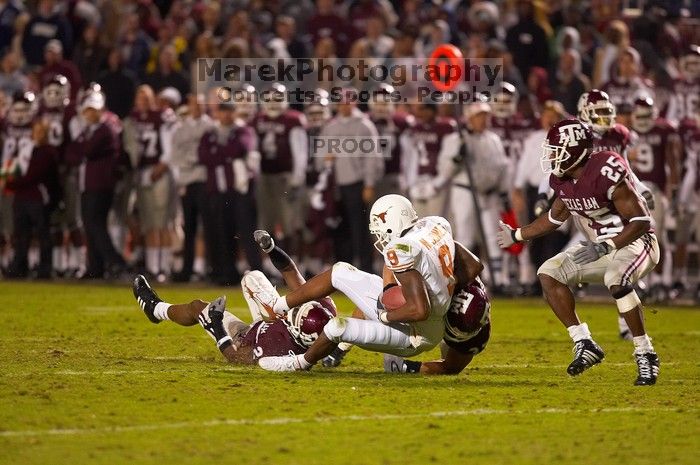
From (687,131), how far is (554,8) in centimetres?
359

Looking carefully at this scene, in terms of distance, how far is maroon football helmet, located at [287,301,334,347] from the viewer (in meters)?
8.30

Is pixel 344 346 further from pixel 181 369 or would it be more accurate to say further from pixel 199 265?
pixel 199 265

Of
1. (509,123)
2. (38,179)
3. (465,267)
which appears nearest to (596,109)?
(465,267)

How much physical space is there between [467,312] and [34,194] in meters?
9.15

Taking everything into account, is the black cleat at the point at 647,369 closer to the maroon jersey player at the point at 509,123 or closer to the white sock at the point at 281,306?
the white sock at the point at 281,306

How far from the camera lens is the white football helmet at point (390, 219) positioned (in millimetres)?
8133

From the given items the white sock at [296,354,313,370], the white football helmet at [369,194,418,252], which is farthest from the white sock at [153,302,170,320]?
the white football helmet at [369,194,418,252]

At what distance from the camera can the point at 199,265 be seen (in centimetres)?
Answer: 1675

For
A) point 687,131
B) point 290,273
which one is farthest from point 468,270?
point 687,131

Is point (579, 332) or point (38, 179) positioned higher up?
point (38, 179)

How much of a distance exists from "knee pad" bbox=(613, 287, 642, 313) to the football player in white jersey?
970mm

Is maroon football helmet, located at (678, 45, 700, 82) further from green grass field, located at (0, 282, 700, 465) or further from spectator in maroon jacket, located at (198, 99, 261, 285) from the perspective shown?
green grass field, located at (0, 282, 700, 465)

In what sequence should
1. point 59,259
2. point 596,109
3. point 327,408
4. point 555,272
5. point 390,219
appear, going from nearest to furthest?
point 327,408 < point 390,219 < point 555,272 < point 596,109 < point 59,259

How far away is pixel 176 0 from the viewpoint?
20219 mm
